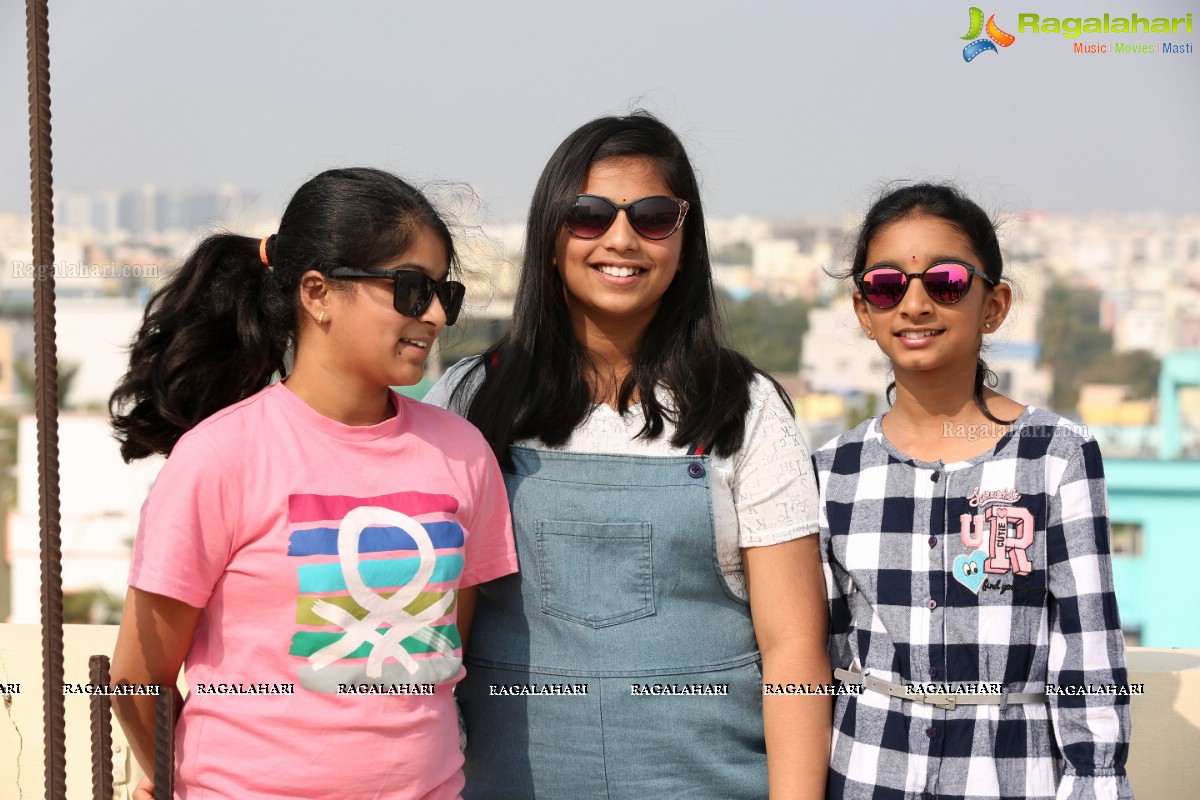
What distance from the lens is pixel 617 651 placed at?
2.22 metres

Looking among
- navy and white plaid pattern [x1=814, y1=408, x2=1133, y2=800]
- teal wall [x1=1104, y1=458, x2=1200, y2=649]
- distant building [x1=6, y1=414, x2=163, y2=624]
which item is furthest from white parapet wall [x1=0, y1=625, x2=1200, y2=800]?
distant building [x1=6, y1=414, x2=163, y2=624]

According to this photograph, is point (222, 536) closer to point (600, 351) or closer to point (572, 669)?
point (572, 669)

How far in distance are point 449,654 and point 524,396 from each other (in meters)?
0.56

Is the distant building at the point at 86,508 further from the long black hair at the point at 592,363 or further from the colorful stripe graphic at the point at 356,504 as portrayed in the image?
the colorful stripe graphic at the point at 356,504

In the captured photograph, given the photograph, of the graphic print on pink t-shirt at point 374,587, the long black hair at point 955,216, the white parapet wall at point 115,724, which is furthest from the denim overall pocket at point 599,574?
the white parapet wall at point 115,724

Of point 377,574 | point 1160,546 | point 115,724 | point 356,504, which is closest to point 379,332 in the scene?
point 356,504

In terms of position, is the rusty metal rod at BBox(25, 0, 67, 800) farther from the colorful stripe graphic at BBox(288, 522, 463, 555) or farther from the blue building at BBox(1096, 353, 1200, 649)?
the blue building at BBox(1096, 353, 1200, 649)

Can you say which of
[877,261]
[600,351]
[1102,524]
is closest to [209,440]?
[600,351]

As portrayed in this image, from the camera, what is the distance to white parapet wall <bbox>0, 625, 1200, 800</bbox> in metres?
2.89

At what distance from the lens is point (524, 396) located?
237 cm

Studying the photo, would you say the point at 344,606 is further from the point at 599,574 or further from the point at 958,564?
the point at 958,564

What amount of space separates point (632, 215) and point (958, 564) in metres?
0.84

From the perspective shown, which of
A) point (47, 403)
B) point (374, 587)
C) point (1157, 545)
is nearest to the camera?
point (47, 403)

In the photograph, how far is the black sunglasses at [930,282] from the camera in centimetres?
233
